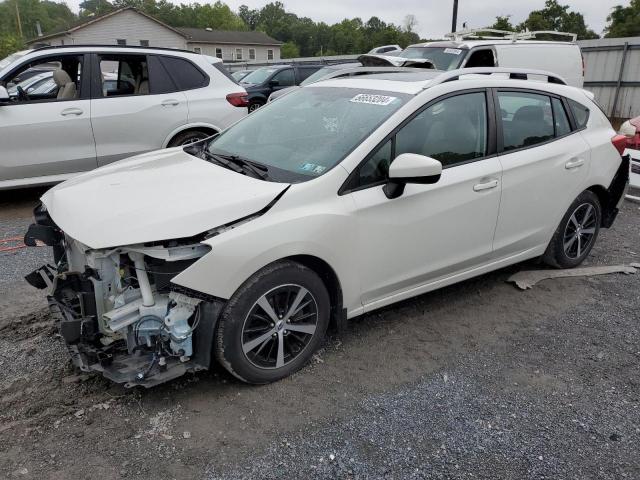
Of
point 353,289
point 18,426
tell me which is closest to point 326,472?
point 353,289

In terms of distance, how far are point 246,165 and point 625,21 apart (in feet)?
137

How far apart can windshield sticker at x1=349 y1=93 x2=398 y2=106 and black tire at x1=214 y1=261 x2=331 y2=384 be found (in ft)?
4.21

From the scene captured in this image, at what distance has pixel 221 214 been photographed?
2.82 meters

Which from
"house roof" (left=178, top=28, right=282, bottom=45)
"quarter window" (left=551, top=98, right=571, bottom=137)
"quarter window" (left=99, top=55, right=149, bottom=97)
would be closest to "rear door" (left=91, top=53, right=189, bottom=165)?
"quarter window" (left=99, top=55, right=149, bottom=97)

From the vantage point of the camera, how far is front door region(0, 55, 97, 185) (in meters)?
6.29

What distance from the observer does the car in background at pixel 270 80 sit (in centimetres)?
1648

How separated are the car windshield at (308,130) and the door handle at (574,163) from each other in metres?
1.71

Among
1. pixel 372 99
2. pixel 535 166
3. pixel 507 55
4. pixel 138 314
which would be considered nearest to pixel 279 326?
pixel 138 314

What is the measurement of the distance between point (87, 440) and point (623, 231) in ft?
19.7

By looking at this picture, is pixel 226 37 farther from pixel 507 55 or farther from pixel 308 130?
pixel 308 130

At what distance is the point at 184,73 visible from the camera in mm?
7289

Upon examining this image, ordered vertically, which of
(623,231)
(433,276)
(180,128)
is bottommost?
(623,231)

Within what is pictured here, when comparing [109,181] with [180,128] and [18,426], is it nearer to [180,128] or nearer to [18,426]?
[18,426]

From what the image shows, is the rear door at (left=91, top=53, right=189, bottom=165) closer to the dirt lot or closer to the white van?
the dirt lot
